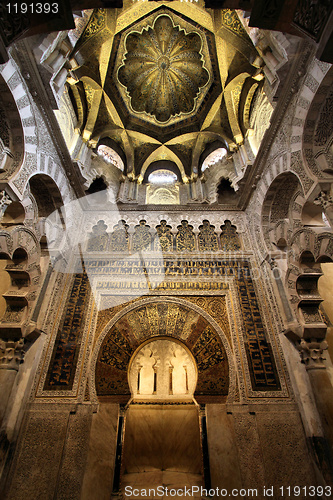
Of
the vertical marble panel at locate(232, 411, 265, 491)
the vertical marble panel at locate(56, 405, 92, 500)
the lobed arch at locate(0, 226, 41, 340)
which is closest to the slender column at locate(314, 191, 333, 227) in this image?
the vertical marble panel at locate(232, 411, 265, 491)

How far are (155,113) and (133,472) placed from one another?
372 inches

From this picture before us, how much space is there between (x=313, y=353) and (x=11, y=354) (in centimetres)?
519

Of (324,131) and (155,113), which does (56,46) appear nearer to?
(155,113)

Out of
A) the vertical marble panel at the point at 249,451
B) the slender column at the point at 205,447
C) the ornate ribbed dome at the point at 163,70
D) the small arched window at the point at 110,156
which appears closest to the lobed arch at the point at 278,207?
the vertical marble panel at the point at 249,451

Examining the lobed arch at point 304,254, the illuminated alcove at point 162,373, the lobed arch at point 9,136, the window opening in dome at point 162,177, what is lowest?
the illuminated alcove at point 162,373

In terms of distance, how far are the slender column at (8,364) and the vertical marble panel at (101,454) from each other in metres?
1.44

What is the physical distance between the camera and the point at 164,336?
5.19 meters

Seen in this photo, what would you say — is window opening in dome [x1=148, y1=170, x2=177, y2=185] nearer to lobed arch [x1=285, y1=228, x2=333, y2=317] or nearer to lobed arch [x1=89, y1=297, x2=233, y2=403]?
lobed arch [x1=89, y1=297, x2=233, y2=403]

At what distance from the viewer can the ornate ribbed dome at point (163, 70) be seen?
21.7 ft

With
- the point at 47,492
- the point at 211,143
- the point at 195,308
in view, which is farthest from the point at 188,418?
the point at 211,143

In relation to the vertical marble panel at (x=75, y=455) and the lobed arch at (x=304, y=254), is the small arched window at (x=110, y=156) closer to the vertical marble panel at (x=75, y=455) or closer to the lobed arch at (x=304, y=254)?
the lobed arch at (x=304, y=254)

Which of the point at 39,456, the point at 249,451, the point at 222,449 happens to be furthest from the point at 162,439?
the point at 39,456

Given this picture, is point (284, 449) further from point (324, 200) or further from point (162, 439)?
point (324, 200)

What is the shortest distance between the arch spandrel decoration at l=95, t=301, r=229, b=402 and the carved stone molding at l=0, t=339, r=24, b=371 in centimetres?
134
